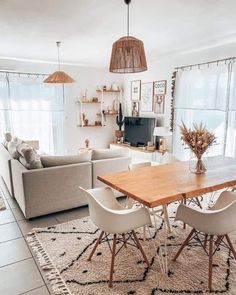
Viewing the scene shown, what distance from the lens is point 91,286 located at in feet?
6.25

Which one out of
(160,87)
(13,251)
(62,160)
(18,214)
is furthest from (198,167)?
(160,87)

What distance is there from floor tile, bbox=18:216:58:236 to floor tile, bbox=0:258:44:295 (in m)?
0.65

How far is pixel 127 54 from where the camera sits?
2.11 m

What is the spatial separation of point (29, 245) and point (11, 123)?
367cm

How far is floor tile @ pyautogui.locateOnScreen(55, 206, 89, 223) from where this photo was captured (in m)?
3.08

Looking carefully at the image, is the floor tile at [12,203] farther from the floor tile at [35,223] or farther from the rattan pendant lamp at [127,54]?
the rattan pendant lamp at [127,54]

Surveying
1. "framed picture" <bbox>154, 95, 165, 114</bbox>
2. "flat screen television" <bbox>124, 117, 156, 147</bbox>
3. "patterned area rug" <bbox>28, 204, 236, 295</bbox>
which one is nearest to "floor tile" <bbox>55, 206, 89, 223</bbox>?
"patterned area rug" <bbox>28, 204, 236, 295</bbox>

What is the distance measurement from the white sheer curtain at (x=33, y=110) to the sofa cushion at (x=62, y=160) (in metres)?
2.85

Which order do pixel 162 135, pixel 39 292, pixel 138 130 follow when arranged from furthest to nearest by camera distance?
pixel 138 130
pixel 162 135
pixel 39 292

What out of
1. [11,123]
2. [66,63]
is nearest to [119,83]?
[66,63]

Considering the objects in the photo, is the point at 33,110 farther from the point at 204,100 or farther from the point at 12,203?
the point at 204,100

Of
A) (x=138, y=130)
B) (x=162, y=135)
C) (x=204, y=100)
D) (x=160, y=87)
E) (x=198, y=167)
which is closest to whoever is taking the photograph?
(x=198, y=167)

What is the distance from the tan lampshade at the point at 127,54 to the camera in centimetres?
210

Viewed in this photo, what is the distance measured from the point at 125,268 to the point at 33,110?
14.9 ft
